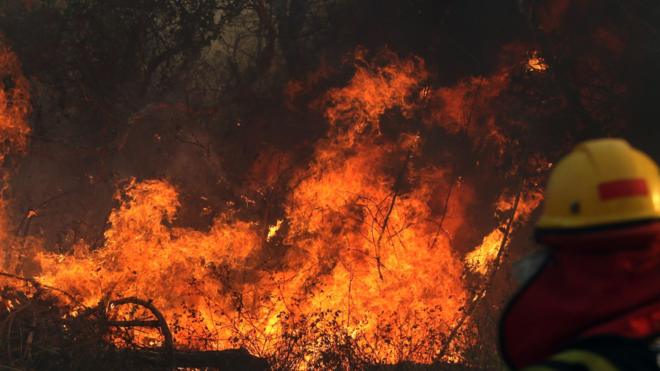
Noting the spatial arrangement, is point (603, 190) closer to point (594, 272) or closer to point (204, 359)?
point (594, 272)

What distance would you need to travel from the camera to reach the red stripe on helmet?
162cm

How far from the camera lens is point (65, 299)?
8891 millimetres

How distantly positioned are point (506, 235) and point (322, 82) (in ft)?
14.9

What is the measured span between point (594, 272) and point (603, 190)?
0.19m

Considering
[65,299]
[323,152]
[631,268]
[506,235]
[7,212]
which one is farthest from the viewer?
[7,212]

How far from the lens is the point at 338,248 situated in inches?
445

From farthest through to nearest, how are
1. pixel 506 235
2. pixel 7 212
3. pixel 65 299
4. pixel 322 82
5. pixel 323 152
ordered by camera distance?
1. pixel 7 212
2. pixel 322 82
3. pixel 323 152
4. pixel 506 235
5. pixel 65 299

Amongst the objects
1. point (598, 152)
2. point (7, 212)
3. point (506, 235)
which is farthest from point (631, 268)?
point (7, 212)

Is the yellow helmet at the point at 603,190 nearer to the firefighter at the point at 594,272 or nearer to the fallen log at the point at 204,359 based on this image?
the firefighter at the point at 594,272

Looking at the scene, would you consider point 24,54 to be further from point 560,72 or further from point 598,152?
point 598,152

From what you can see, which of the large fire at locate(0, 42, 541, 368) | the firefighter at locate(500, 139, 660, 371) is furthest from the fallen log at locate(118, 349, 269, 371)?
the firefighter at locate(500, 139, 660, 371)

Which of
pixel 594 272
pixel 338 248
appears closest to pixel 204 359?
pixel 338 248

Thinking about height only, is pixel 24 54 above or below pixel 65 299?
above

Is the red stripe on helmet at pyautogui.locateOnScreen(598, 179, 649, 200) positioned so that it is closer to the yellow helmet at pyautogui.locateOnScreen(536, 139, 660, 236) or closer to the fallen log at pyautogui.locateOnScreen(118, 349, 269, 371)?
the yellow helmet at pyautogui.locateOnScreen(536, 139, 660, 236)
